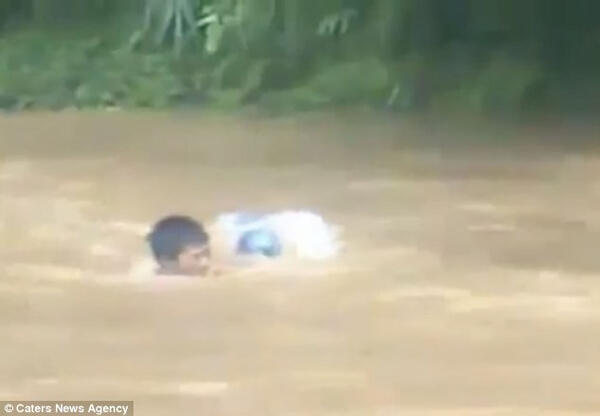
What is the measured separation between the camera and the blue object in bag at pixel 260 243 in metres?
0.94

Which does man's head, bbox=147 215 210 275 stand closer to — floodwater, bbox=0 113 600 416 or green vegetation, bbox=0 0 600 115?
floodwater, bbox=0 113 600 416

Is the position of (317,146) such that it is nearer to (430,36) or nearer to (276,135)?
(276,135)

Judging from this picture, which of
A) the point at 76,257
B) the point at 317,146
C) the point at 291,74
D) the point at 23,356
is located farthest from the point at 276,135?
the point at 23,356

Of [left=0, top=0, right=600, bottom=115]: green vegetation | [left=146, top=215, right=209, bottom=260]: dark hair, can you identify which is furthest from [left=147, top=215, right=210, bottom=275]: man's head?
[left=0, top=0, right=600, bottom=115]: green vegetation

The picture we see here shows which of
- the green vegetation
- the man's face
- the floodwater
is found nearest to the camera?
the floodwater

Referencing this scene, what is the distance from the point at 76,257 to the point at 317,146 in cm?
36

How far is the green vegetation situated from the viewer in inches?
54.5

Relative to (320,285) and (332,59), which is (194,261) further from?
(332,59)

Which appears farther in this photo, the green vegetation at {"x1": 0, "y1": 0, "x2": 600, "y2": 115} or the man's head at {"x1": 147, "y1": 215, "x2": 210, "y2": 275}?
the green vegetation at {"x1": 0, "y1": 0, "x2": 600, "y2": 115}

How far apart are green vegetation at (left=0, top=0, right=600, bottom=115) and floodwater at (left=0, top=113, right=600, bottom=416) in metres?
0.15

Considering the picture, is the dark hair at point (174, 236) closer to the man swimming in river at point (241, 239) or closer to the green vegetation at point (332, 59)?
the man swimming in river at point (241, 239)

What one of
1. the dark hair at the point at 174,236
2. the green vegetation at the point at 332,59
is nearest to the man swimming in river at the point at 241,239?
the dark hair at the point at 174,236

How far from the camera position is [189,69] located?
1.44 m

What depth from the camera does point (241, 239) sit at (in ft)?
3.13
